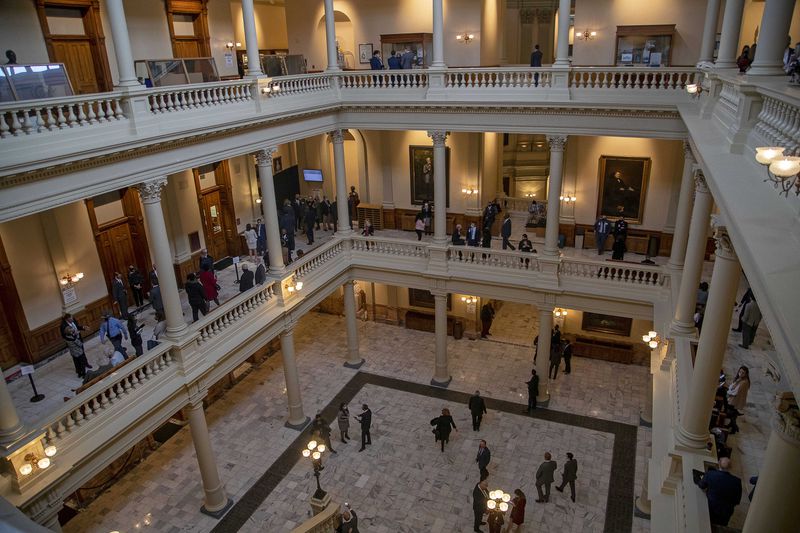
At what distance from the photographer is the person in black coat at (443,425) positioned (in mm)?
13195

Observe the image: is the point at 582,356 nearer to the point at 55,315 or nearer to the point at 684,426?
the point at 684,426

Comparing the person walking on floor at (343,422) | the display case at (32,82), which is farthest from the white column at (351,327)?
the display case at (32,82)

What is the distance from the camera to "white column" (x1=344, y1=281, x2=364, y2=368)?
1683cm

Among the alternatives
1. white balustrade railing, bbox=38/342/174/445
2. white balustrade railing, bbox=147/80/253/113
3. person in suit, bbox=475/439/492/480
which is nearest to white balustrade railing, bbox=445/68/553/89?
white balustrade railing, bbox=147/80/253/113

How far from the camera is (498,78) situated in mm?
13844

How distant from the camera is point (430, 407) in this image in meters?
15.3

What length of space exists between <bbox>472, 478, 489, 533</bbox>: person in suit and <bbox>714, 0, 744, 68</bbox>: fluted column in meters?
8.63

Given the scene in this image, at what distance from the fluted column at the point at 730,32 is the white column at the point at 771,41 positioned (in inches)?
129

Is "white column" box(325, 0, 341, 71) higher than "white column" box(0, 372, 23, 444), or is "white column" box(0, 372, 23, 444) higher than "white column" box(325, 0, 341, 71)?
"white column" box(325, 0, 341, 71)

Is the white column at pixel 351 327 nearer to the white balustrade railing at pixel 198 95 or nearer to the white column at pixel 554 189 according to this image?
the white column at pixel 554 189

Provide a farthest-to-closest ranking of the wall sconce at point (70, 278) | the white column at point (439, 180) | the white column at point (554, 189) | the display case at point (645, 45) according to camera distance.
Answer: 1. the white column at point (439, 180)
2. the display case at point (645, 45)
3. the white column at point (554, 189)
4. the wall sconce at point (70, 278)

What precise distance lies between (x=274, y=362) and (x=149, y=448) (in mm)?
4555

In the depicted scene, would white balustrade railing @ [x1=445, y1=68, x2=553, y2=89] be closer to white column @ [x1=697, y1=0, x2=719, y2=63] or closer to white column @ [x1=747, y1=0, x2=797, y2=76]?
white column @ [x1=697, y1=0, x2=719, y2=63]

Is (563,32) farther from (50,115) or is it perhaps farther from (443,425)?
(50,115)
